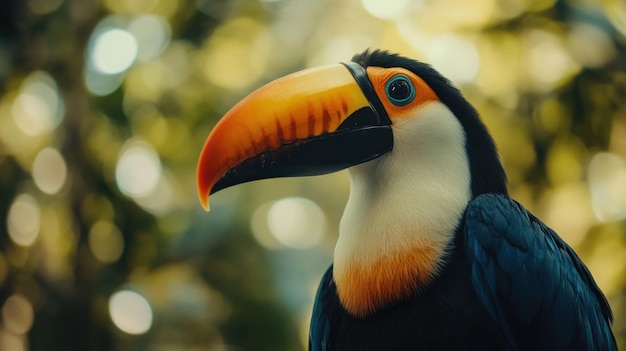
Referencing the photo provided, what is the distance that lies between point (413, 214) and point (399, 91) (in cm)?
36

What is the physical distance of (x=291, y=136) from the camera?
205 cm

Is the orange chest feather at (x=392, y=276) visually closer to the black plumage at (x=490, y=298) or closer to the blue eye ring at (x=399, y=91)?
the black plumage at (x=490, y=298)

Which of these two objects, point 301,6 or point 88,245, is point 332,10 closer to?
point 301,6

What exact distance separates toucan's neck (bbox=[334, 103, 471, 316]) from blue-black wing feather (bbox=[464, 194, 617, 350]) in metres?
0.08

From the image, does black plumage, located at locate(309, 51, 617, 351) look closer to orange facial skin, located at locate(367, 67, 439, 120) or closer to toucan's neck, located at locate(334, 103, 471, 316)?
toucan's neck, located at locate(334, 103, 471, 316)

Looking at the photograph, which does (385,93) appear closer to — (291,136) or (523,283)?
(291,136)

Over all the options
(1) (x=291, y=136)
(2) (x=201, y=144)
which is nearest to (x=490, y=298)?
(1) (x=291, y=136)

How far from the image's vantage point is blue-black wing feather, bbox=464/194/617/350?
1.99m

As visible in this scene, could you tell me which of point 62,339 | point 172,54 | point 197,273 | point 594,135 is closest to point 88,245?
point 62,339

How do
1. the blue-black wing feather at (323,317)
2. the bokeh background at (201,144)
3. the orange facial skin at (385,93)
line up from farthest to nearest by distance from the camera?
the bokeh background at (201,144)
the blue-black wing feather at (323,317)
the orange facial skin at (385,93)

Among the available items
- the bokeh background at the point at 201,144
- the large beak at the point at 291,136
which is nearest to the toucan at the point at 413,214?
the large beak at the point at 291,136

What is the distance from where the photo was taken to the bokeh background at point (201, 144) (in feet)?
16.7

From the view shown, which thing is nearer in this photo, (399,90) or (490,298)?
(490,298)

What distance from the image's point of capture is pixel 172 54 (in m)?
6.59
